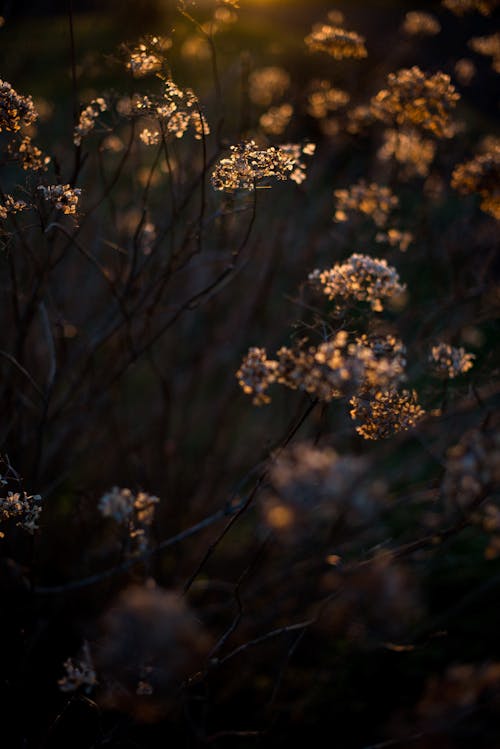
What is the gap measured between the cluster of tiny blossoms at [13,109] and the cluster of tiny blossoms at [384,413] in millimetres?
1380

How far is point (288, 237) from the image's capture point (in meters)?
4.76

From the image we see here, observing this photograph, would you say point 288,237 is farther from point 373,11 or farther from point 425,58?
point 373,11

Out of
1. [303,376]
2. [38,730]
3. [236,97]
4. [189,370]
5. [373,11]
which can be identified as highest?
[373,11]

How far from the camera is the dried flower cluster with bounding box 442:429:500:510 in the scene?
5.33 feet

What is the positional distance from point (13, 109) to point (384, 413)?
1.52 m

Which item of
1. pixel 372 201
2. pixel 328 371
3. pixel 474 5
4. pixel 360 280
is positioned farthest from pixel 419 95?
pixel 328 371

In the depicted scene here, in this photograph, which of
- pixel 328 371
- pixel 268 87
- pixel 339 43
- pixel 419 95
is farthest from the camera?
pixel 268 87

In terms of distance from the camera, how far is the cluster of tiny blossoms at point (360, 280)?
6.00 feet

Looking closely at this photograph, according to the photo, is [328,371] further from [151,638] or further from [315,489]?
[151,638]

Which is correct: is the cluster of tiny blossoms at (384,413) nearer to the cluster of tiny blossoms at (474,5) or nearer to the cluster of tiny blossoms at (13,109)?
the cluster of tiny blossoms at (13,109)

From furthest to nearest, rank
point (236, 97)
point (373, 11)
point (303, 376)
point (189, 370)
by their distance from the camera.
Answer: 1. point (373, 11)
2. point (236, 97)
3. point (189, 370)
4. point (303, 376)

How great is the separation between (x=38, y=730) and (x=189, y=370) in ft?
8.81

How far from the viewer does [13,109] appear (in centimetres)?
166

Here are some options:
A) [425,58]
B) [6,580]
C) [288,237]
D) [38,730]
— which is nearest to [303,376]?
[6,580]
